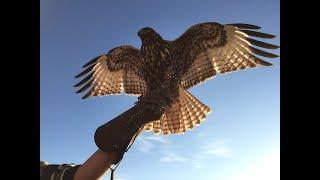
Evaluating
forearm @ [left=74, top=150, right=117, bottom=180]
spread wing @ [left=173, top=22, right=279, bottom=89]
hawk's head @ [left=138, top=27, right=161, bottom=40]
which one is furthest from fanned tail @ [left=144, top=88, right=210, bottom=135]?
forearm @ [left=74, top=150, right=117, bottom=180]

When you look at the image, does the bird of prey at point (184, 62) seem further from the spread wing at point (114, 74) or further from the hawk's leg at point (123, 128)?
the hawk's leg at point (123, 128)

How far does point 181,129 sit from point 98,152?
13.7 feet

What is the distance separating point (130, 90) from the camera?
27.8ft

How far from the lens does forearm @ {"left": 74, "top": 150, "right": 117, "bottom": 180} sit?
359 centimetres

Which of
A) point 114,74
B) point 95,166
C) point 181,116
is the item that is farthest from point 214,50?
point 95,166

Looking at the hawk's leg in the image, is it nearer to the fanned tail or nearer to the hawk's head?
the hawk's head

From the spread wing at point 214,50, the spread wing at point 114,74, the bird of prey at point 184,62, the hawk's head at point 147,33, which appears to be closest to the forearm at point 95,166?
the bird of prey at point 184,62

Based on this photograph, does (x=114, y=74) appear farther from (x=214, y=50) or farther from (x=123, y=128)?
(x=123, y=128)

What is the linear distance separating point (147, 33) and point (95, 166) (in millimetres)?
3708

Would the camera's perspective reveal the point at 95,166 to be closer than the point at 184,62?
Yes

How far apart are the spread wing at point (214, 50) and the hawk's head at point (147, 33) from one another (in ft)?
1.61

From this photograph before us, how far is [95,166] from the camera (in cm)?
362
